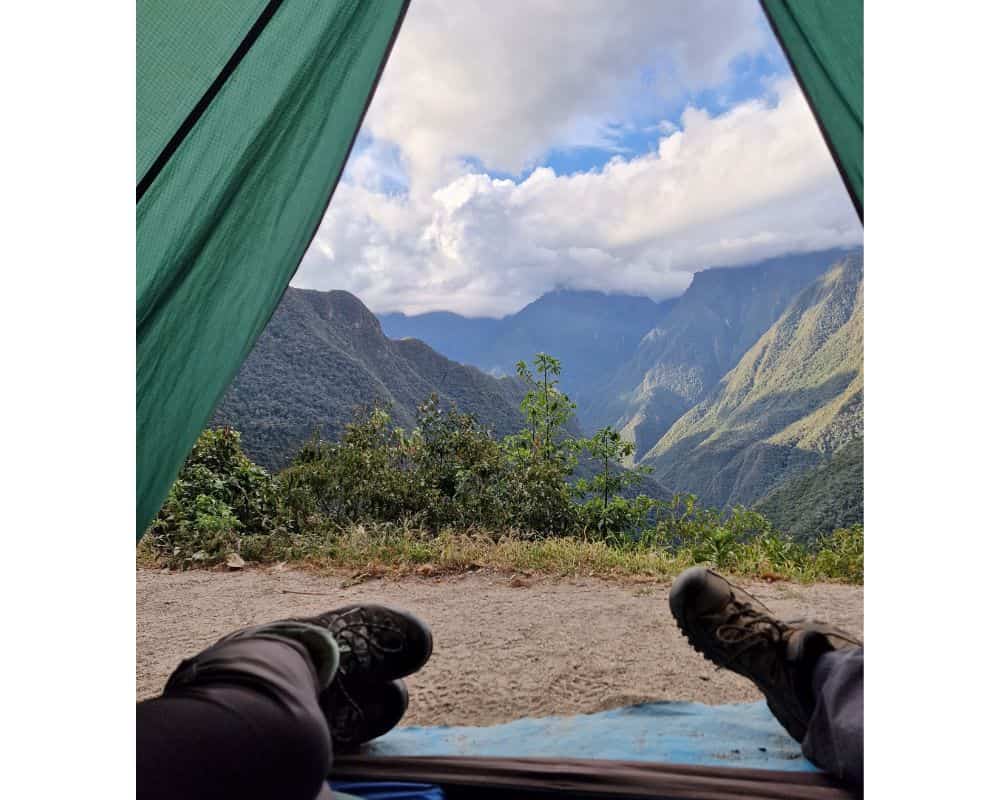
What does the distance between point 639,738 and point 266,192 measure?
1019 millimetres

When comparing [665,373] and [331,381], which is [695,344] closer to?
[665,373]

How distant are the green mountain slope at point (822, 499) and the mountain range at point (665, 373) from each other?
0.05 feet

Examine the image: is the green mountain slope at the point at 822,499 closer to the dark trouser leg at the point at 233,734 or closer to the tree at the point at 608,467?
the tree at the point at 608,467

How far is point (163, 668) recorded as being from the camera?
1.75 metres

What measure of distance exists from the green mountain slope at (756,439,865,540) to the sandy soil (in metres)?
1.44

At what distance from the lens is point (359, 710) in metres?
0.97

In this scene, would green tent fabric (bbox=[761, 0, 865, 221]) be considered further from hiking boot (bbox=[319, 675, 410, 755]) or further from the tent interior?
hiking boot (bbox=[319, 675, 410, 755])

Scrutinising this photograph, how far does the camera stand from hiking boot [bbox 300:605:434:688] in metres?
0.97

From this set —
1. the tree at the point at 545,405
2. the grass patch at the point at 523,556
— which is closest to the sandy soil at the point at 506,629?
the grass patch at the point at 523,556

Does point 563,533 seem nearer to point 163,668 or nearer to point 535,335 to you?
point 163,668

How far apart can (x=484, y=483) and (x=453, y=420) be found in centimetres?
44

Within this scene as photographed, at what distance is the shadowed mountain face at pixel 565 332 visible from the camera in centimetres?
725

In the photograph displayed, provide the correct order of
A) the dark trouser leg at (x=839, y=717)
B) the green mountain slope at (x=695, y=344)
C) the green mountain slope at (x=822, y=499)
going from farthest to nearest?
1. the green mountain slope at (x=695, y=344)
2. the green mountain slope at (x=822, y=499)
3. the dark trouser leg at (x=839, y=717)

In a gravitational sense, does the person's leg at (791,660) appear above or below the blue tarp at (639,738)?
above
